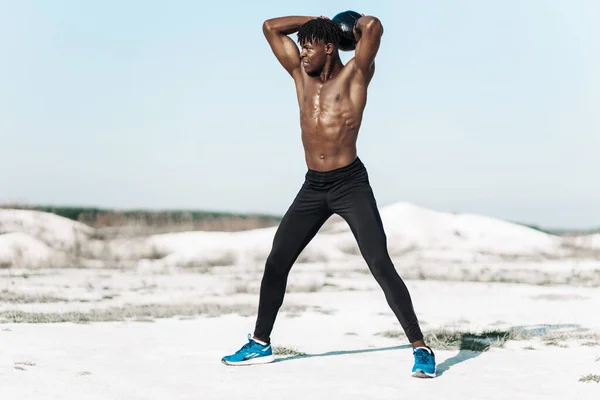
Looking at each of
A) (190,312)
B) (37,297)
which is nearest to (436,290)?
(190,312)

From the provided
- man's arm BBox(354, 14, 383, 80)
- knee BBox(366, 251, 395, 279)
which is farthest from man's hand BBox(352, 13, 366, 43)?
knee BBox(366, 251, 395, 279)

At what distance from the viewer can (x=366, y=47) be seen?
551 cm

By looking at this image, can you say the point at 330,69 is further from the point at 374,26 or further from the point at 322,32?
the point at 374,26

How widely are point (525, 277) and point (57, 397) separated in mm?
11363

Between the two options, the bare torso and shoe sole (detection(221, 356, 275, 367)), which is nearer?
the bare torso

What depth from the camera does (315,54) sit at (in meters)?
5.70

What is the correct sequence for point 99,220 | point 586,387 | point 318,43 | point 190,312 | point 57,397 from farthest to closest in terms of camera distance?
point 99,220, point 190,312, point 318,43, point 586,387, point 57,397

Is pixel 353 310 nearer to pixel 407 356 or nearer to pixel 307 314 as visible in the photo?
pixel 307 314

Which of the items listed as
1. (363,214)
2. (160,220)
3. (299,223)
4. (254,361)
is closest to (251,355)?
(254,361)

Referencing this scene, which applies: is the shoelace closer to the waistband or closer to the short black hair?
the waistband

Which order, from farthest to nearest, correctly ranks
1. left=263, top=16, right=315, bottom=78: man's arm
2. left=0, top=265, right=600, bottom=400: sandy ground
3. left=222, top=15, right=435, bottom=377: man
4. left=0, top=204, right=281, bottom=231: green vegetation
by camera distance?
1. left=0, top=204, right=281, bottom=231: green vegetation
2. left=263, top=16, right=315, bottom=78: man's arm
3. left=222, top=15, right=435, bottom=377: man
4. left=0, top=265, right=600, bottom=400: sandy ground

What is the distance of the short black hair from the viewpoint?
5691 millimetres

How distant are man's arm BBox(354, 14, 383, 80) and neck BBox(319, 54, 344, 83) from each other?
20 centimetres

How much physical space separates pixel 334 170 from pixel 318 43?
0.87 meters
